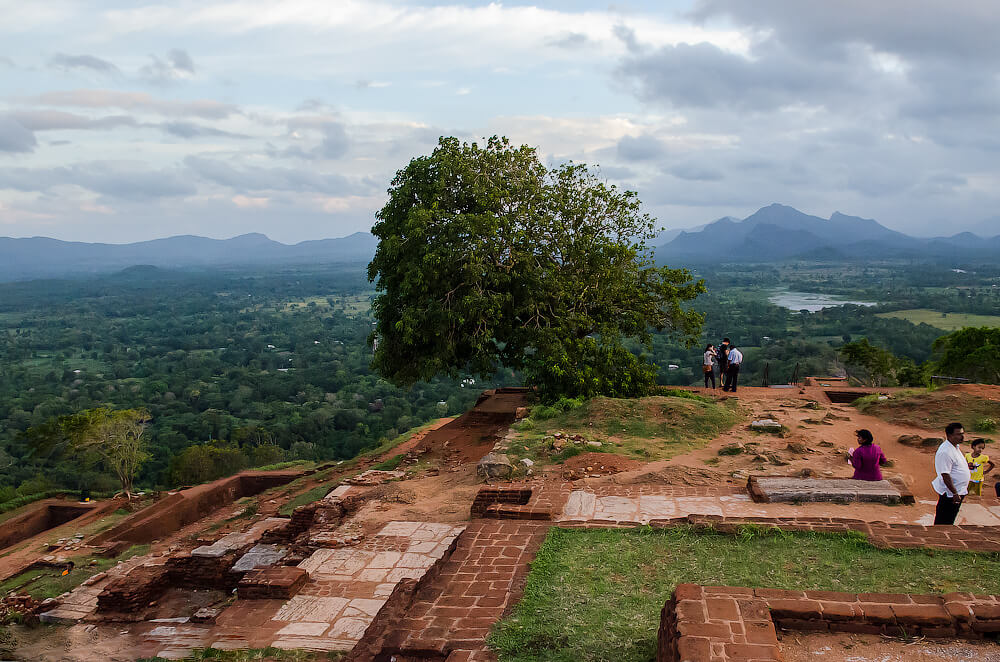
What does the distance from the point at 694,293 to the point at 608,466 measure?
312 inches

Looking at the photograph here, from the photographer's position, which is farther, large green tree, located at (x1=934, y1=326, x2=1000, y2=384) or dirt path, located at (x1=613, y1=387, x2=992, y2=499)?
large green tree, located at (x1=934, y1=326, x2=1000, y2=384)

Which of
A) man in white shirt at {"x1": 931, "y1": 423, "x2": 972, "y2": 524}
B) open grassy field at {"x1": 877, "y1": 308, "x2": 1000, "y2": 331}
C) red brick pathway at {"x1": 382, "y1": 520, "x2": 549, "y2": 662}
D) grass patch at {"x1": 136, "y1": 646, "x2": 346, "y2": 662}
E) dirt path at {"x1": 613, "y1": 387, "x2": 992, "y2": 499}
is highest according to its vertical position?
man in white shirt at {"x1": 931, "y1": 423, "x2": 972, "y2": 524}

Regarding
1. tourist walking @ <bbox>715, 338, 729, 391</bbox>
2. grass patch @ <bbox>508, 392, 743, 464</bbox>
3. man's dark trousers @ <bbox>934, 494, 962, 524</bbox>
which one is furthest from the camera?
tourist walking @ <bbox>715, 338, 729, 391</bbox>

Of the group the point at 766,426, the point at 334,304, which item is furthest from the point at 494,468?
the point at 334,304

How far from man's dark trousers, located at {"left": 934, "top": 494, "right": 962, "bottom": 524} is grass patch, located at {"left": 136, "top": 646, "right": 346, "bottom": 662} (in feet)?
18.9

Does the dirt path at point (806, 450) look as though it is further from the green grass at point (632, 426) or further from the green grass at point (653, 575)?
the green grass at point (653, 575)

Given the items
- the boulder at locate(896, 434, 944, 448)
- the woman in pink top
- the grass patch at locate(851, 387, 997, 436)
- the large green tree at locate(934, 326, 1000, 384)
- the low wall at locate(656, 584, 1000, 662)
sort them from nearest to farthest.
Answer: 1. the low wall at locate(656, 584, 1000, 662)
2. the woman in pink top
3. the boulder at locate(896, 434, 944, 448)
4. the grass patch at locate(851, 387, 997, 436)
5. the large green tree at locate(934, 326, 1000, 384)

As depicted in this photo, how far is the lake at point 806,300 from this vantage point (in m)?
93.3

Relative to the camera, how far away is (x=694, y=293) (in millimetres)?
15492

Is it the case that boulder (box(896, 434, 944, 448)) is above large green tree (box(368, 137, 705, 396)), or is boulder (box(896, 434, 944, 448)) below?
below

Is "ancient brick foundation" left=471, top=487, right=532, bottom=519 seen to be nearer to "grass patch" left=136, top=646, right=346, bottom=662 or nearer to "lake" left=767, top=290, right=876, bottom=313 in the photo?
"grass patch" left=136, top=646, right=346, bottom=662

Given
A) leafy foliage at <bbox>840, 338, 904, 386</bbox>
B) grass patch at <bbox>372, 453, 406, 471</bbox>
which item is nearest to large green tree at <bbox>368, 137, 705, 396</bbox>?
grass patch at <bbox>372, 453, 406, 471</bbox>

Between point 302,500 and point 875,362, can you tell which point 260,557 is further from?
point 875,362

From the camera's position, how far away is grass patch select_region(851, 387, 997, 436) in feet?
36.3
